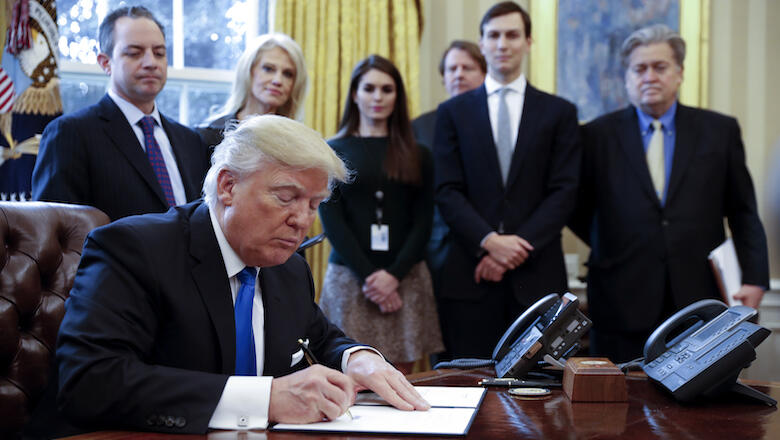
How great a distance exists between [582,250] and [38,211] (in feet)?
13.4

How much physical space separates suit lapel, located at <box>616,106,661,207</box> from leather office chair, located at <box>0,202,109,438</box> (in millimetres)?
2524

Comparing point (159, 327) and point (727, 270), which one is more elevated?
point (159, 327)

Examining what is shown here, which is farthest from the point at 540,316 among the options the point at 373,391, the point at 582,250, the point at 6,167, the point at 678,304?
the point at 582,250

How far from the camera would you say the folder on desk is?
362 centimetres

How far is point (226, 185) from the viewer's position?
1880 millimetres

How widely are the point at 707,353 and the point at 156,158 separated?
2063 millimetres

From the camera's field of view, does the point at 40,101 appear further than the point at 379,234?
Yes

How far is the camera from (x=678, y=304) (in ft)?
11.8

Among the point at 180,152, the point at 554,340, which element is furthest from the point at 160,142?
the point at 554,340

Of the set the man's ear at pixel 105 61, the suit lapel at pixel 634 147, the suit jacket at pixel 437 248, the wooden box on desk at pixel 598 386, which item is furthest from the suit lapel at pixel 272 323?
the suit lapel at pixel 634 147

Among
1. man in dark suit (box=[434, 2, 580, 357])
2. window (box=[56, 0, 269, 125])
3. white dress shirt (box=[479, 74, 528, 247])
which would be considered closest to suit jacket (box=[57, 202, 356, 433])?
man in dark suit (box=[434, 2, 580, 357])

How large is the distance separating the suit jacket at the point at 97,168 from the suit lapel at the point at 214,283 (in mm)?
1086

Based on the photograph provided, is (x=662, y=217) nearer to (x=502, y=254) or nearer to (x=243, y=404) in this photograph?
(x=502, y=254)

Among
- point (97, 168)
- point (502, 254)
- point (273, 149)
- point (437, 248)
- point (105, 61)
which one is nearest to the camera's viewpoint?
point (273, 149)
